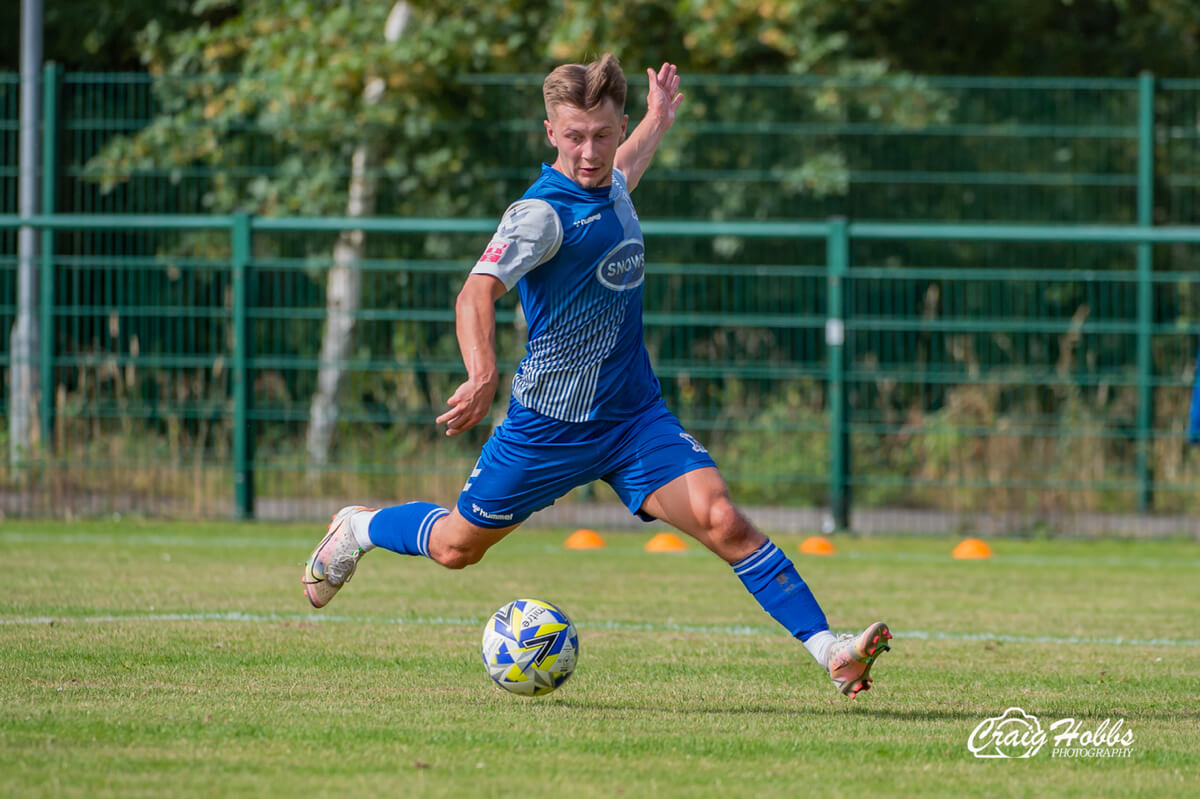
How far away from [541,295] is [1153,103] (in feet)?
34.9

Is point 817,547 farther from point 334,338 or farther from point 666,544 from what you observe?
point 334,338

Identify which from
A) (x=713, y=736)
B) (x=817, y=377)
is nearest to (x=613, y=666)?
(x=713, y=736)

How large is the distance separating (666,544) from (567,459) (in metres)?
6.11

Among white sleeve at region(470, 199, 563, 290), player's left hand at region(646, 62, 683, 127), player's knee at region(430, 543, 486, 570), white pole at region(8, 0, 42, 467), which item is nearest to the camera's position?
white sleeve at region(470, 199, 563, 290)

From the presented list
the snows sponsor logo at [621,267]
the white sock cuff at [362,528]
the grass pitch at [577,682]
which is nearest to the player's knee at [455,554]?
the white sock cuff at [362,528]

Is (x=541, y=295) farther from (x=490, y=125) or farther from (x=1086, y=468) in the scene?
(x=490, y=125)

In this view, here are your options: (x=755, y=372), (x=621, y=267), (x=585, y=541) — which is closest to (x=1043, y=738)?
(x=621, y=267)

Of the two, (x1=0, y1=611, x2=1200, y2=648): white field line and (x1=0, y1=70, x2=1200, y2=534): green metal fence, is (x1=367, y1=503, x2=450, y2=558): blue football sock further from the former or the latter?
(x1=0, y1=70, x2=1200, y2=534): green metal fence

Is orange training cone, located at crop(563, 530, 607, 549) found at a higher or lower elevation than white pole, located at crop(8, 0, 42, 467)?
lower

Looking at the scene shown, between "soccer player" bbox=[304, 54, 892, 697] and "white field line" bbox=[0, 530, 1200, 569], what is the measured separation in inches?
212

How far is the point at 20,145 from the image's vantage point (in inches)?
610

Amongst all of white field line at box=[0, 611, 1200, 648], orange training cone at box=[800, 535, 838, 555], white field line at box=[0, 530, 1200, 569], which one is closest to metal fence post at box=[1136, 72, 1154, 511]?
white field line at box=[0, 530, 1200, 569]

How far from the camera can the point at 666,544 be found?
11.9 m

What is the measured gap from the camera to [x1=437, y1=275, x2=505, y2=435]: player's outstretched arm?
17.0 ft
